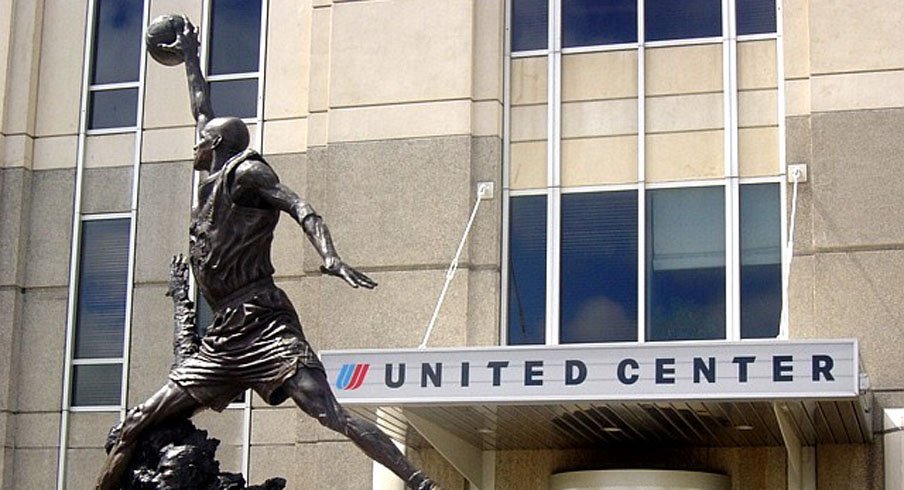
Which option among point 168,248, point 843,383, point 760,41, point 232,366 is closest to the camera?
point 232,366

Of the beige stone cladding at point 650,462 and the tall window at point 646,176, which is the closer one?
the beige stone cladding at point 650,462

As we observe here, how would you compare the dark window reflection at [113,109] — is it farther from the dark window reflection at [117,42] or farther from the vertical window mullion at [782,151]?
the vertical window mullion at [782,151]

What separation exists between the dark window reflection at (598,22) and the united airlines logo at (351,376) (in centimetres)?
525

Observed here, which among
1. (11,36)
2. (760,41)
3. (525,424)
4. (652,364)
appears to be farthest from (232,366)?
(11,36)

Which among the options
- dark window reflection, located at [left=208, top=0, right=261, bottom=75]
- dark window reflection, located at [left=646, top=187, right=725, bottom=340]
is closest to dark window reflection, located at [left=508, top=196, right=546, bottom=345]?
dark window reflection, located at [left=646, top=187, right=725, bottom=340]

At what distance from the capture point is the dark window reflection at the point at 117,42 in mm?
21578

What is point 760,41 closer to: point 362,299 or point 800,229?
point 800,229

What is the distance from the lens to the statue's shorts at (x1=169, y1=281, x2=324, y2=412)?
8.22m

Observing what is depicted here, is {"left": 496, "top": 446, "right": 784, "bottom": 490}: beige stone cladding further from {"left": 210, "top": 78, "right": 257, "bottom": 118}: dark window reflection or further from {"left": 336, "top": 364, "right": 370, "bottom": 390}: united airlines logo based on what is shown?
{"left": 210, "top": 78, "right": 257, "bottom": 118}: dark window reflection

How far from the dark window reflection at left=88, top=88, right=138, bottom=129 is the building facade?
0.21 ft

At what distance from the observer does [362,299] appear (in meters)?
19.0

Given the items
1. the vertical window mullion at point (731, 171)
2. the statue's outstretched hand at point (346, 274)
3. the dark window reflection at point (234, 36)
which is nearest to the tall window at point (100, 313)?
the dark window reflection at point (234, 36)

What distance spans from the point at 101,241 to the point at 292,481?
13.6 feet

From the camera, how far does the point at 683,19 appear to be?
19.2 meters
